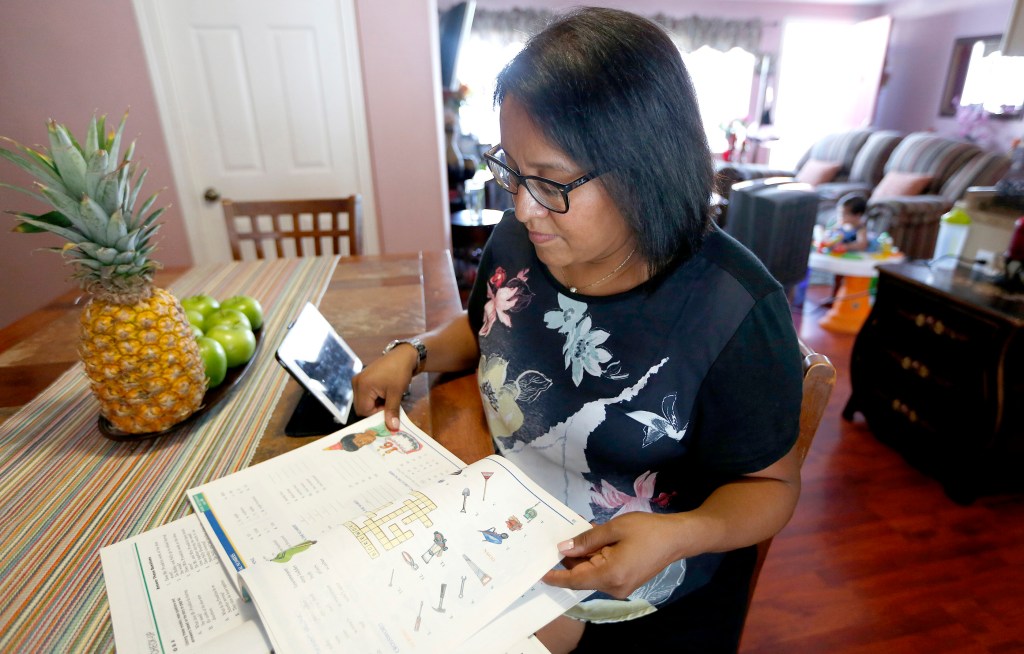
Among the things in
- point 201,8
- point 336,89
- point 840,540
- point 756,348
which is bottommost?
point 840,540

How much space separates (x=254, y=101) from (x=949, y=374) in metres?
3.34

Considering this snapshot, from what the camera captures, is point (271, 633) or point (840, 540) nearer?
point (271, 633)

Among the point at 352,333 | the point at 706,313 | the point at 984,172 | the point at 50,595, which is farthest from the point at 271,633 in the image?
the point at 984,172

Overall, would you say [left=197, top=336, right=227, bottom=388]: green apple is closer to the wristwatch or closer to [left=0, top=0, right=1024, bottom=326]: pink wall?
the wristwatch

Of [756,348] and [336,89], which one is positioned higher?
[336,89]

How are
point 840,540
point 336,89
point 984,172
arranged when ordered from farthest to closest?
point 984,172 < point 336,89 < point 840,540

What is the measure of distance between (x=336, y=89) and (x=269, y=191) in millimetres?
678

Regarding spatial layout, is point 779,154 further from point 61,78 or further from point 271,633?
point 271,633

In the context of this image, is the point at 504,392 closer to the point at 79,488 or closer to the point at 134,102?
the point at 79,488

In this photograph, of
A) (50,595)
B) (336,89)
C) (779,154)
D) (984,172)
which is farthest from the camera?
(779,154)

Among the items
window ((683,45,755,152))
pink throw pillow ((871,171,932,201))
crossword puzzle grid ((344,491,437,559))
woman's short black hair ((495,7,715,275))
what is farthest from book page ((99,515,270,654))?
window ((683,45,755,152))

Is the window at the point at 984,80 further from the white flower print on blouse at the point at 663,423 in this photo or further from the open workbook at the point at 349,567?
the open workbook at the point at 349,567

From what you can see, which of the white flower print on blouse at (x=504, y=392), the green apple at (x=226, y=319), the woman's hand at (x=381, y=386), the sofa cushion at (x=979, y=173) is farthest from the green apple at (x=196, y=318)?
the sofa cushion at (x=979, y=173)

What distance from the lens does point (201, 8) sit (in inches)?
105
